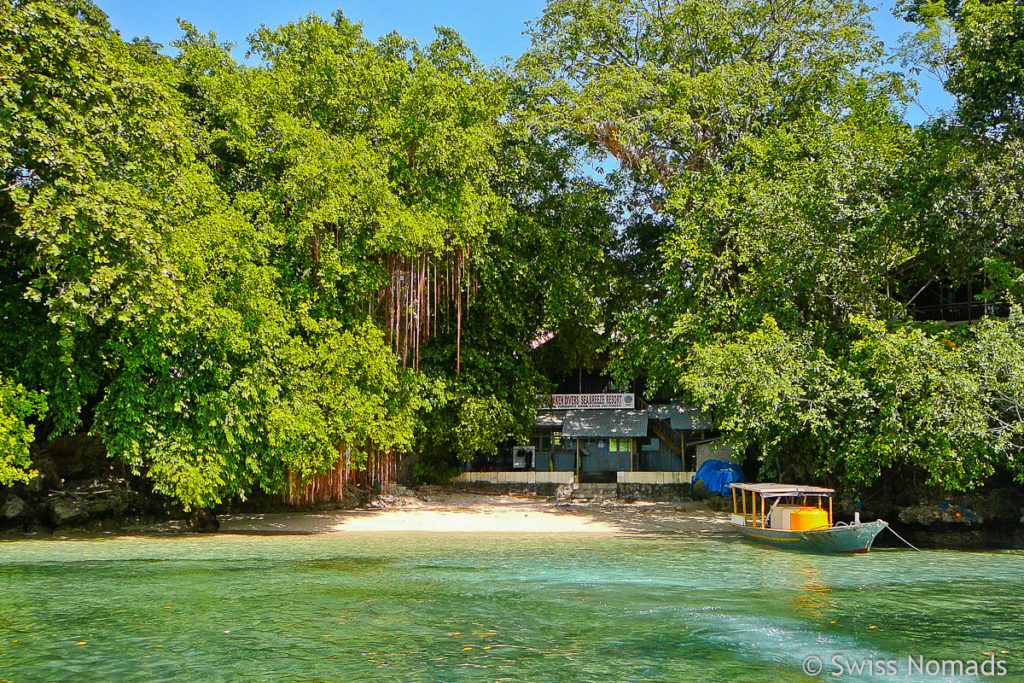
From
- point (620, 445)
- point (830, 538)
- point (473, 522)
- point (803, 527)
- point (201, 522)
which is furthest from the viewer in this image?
point (620, 445)

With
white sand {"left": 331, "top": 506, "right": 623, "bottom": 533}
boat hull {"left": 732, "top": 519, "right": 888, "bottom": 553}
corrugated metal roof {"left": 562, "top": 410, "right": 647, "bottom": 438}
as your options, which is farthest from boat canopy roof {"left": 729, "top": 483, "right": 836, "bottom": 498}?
corrugated metal roof {"left": 562, "top": 410, "right": 647, "bottom": 438}

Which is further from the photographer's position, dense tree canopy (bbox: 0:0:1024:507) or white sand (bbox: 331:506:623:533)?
white sand (bbox: 331:506:623:533)

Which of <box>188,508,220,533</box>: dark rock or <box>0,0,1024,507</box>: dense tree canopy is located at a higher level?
<box>0,0,1024,507</box>: dense tree canopy

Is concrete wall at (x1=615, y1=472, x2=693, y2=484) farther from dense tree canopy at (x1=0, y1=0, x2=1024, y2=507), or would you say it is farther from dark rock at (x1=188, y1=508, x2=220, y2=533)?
dark rock at (x1=188, y1=508, x2=220, y2=533)

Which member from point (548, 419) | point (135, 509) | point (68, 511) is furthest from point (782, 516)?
point (68, 511)

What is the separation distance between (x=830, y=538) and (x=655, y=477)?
13.1 m

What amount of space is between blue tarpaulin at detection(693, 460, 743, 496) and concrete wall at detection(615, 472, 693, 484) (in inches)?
65.0

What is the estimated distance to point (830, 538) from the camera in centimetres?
1741

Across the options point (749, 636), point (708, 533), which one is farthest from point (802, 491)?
point (749, 636)

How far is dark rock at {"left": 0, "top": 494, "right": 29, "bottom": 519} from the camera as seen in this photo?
64.1ft

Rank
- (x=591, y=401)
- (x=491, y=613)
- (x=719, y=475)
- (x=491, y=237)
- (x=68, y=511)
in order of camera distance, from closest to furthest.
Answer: (x=491, y=613), (x=68, y=511), (x=491, y=237), (x=719, y=475), (x=591, y=401)

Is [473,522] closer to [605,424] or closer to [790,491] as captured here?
[790,491]

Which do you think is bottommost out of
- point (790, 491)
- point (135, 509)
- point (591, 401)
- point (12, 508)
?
point (135, 509)

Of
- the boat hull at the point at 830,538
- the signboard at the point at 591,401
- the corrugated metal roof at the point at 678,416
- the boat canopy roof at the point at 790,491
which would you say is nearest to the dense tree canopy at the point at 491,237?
the boat canopy roof at the point at 790,491
